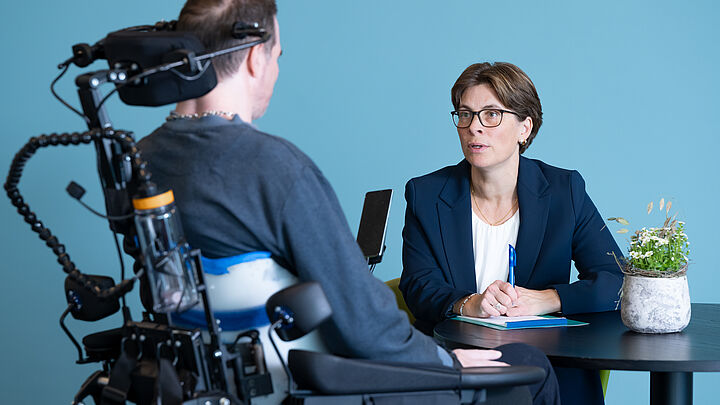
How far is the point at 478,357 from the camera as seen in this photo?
5.11 feet

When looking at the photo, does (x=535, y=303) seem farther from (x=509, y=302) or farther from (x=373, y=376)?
(x=373, y=376)

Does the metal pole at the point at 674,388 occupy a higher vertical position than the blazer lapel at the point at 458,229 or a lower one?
lower

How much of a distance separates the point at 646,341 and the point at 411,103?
6.09ft

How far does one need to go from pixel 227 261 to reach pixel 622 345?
3.15 ft

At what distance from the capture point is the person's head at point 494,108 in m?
2.47

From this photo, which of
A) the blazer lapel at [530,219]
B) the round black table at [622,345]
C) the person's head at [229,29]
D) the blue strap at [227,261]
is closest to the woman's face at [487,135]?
the blazer lapel at [530,219]

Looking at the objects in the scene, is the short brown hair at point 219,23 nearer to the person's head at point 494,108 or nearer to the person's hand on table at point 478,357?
the person's hand on table at point 478,357

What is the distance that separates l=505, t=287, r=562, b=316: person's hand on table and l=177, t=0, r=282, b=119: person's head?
42.2 inches

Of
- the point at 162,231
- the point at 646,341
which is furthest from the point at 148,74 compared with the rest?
the point at 646,341

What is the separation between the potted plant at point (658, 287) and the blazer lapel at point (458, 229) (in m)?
0.64

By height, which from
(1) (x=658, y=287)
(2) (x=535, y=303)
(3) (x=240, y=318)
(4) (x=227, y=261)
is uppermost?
(4) (x=227, y=261)

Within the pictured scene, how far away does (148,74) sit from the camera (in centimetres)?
120

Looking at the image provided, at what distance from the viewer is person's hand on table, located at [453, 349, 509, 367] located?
153 cm

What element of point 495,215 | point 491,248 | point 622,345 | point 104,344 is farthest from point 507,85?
point 104,344
